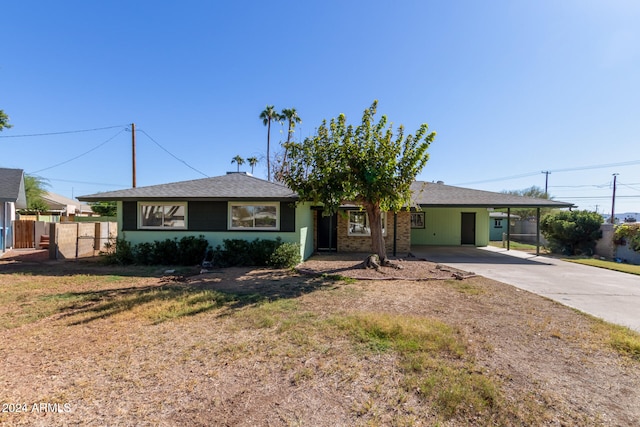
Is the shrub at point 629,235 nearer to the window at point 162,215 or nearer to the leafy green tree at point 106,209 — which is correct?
the window at point 162,215

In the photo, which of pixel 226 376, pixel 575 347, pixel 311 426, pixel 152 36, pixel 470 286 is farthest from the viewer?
pixel 152 36

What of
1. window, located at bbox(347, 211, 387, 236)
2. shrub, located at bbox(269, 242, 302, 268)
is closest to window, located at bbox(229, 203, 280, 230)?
shrub, located at bbox(269, 242, 302, 268)

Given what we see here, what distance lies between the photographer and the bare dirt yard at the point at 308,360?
8.93 feet

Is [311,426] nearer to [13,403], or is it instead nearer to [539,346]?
[13,403]

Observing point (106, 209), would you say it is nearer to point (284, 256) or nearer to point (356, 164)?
point (284, 256)

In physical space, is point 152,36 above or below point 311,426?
above

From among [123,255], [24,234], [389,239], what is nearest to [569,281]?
[389,239]

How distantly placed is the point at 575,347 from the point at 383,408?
331 centimetres

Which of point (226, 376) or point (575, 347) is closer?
point (226, 376)

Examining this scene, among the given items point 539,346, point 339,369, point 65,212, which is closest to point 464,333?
point 539,346

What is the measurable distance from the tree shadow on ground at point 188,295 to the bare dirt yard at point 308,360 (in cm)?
6

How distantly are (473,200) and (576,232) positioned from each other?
20.4ft

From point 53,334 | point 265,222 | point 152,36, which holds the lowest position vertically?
point 53,334

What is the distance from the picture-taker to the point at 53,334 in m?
4.43
